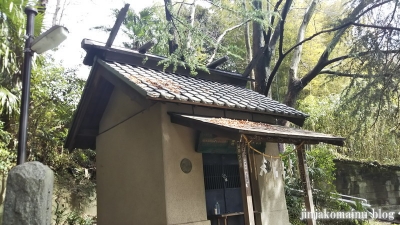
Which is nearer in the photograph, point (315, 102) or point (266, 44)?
point (266, 44)

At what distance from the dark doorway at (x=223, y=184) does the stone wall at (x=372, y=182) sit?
6904 millimetres

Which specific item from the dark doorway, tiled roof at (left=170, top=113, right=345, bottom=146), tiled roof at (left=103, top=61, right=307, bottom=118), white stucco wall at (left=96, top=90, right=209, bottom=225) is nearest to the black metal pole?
tiled roof at (left=103, top=61, right=307, bottom=118)

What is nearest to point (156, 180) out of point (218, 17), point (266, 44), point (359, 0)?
point (359, 0)

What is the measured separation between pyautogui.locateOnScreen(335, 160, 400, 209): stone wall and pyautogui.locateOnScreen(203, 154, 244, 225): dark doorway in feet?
22.7

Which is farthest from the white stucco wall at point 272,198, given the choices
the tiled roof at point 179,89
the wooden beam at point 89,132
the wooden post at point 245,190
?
the wooden beam at point 89,132

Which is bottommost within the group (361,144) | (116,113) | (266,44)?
(361,144)

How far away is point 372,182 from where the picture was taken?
38.0ft

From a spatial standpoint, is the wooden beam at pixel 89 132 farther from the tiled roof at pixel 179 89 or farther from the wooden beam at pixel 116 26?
the wooden beam at pixel 116 26

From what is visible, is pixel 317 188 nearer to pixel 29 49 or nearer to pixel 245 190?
pixel 245 190

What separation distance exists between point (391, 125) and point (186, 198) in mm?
6058

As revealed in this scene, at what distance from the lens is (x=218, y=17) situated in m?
19.1

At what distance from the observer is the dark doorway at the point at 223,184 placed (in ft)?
20.3

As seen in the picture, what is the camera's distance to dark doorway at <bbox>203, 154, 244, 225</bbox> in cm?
619

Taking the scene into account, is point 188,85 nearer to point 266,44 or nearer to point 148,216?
point 148,216
